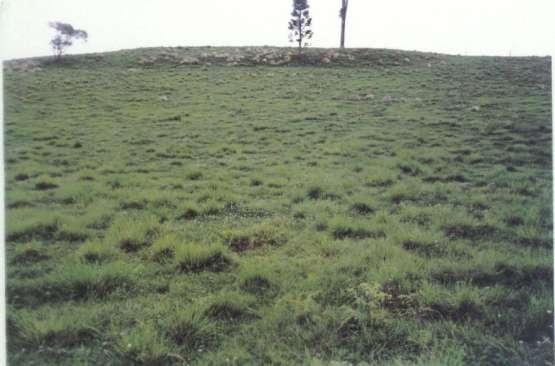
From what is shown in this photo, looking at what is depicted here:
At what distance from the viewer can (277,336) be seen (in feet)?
12.4

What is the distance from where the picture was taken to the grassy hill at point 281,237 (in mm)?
3713

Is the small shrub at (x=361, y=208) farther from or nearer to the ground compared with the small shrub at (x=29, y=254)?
farther from the ground

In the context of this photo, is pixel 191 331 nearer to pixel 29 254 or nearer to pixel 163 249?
pixel 163 249

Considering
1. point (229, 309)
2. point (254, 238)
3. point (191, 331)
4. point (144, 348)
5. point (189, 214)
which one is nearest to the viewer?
point (144, 348)

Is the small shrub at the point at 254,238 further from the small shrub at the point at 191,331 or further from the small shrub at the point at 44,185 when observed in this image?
the small shrub at the point at 44,185

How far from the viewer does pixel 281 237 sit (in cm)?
561

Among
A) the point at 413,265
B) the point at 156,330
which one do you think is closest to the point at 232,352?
the point at 156,330

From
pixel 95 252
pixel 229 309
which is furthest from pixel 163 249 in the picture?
pixel 229 309

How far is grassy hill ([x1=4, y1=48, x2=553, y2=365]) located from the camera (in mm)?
3713

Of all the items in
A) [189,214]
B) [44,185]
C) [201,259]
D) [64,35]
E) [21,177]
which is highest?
[64,35]

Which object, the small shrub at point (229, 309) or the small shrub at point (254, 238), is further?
the small shrub at point (254, 238)

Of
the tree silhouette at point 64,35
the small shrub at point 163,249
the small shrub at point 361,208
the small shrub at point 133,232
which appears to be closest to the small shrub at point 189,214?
the small shrub at point 133,232

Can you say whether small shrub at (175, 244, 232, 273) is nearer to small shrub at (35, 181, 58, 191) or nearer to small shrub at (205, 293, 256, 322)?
small shrub at (205, 293, 256, 322)

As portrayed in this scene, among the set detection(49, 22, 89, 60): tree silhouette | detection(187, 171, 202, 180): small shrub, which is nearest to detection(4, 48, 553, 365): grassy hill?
detection(187, 171, 202, 180): small shrub
